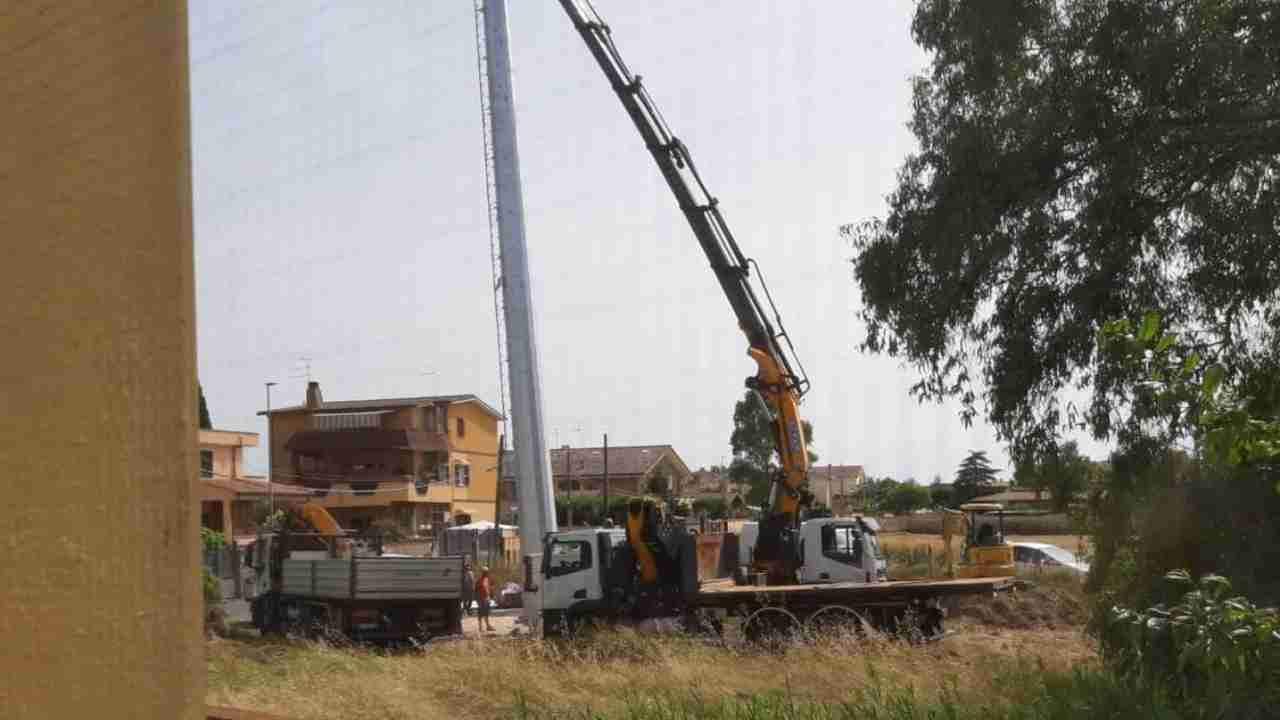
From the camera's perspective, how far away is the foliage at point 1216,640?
194 inches

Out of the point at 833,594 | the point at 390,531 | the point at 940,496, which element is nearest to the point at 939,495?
the point at 940,496

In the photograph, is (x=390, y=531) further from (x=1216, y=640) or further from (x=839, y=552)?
(x=1216, y=640)

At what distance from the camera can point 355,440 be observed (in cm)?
6419

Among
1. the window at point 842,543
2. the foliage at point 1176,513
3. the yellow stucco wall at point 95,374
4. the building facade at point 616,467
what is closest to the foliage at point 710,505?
the building facade at point 616,467

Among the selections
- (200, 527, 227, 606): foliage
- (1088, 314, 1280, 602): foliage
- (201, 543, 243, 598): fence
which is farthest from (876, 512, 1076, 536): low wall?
(1088, 314, 1280, 602): foliage

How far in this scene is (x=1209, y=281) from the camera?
14500 mm

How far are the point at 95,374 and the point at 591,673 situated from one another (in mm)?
12708

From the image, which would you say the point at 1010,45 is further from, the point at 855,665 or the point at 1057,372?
the point at 855,665

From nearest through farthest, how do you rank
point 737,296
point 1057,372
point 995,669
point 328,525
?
point 995,669 → point 1057,372 → point 737,296 → point 328,525

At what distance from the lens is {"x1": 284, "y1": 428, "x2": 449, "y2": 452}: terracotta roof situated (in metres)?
Answer: 63.0

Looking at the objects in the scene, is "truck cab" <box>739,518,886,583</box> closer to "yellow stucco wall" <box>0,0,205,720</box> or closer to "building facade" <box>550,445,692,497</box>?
"yellow stucco wall" <box>0,0,205,720</box>

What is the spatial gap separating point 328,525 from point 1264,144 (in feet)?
72.4

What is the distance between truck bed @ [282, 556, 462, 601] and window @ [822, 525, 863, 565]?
24.7 feet

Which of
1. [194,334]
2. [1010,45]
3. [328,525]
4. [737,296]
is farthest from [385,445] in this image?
[194,334]
